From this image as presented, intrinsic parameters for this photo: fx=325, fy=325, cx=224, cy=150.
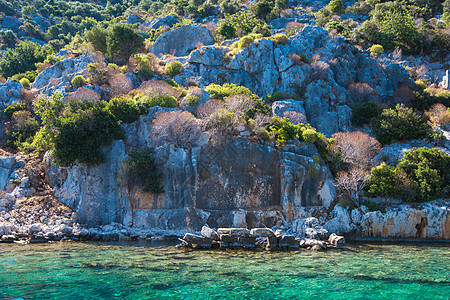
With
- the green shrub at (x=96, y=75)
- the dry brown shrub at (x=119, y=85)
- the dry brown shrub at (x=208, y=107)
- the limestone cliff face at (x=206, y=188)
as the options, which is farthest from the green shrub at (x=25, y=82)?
the dry brown shrub at (x=208, y=107)

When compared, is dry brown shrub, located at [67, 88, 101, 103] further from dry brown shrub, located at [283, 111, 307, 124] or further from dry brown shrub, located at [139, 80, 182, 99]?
dry brown shrub, located at [283, 111, 307, 124]

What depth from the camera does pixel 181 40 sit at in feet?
195

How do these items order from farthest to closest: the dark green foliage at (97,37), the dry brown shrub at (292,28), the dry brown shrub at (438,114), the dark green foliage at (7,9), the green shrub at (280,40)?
1. the dark green foliage at (7,9)
2. the dry brown shrub at (292,28)
3. the green shrub at (280,40)
4. the dark green foliage at (97,37)
5. the dry brown shrub at (438,114)

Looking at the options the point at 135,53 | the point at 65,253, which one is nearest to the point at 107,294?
the point at 65,253

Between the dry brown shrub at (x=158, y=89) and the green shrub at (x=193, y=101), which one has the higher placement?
the dry brown shrub at (x=158, y=89)

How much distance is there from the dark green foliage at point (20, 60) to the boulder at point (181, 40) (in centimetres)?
1887

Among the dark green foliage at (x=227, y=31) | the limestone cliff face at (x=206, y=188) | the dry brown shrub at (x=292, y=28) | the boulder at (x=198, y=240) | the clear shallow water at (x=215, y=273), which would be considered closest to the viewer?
the clear shallow water at (x=215, y=273)

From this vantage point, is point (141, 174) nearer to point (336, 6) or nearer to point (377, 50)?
point (377, 50)

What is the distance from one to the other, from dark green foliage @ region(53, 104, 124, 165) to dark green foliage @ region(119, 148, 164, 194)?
2.62 meters

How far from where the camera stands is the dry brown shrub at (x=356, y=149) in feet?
114

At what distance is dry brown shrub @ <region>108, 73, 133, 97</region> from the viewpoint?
38.4 m

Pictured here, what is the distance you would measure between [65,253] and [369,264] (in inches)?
688

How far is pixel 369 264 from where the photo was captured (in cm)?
1775

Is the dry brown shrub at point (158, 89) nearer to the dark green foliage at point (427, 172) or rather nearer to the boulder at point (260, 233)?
the boulder at point (260, 233)
